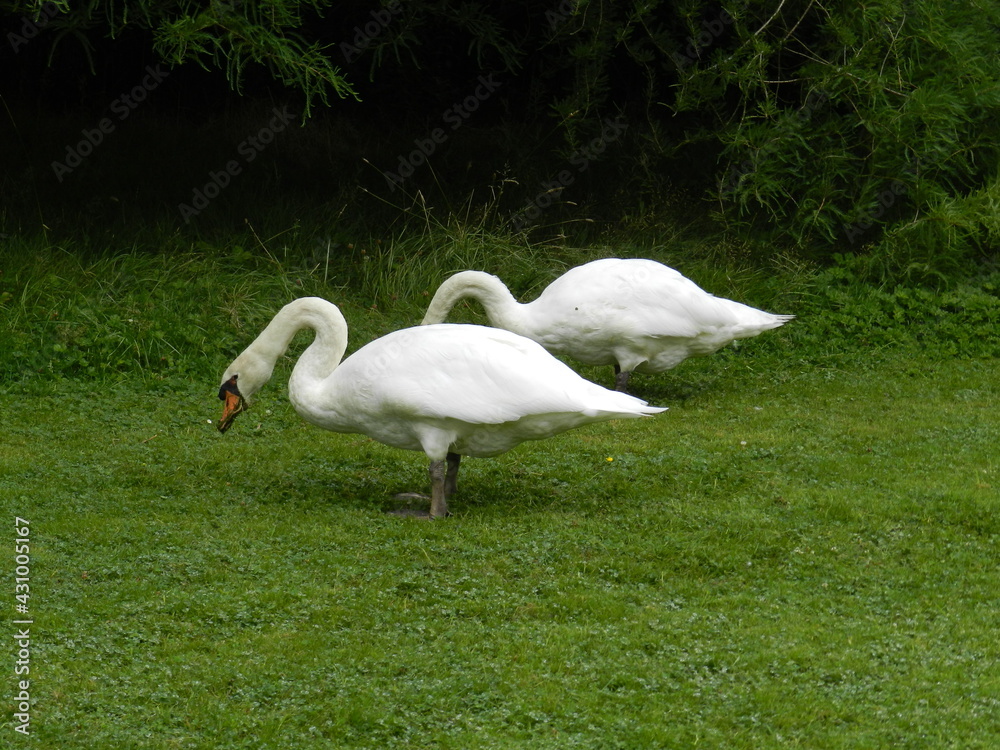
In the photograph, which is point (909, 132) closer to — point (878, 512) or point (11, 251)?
point (878, 512)

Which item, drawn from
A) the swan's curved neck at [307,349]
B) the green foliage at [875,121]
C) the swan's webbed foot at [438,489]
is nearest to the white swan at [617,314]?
the swan's curved neck at [307,349]

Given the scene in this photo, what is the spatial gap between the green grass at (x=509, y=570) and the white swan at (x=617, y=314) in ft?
1.76

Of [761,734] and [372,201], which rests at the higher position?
[372,201]

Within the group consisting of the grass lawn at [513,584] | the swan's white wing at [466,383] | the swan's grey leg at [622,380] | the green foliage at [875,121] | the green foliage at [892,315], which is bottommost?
the grass lawn at [513,584]

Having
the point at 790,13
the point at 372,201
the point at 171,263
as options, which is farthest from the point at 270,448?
the point at 790,13

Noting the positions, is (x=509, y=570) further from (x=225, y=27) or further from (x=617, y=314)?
(x=225, y=27)

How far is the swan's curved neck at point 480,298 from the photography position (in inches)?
317

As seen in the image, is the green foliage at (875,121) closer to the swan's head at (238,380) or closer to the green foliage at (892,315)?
the green foliage at (892,315)

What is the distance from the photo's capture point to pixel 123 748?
3.99m

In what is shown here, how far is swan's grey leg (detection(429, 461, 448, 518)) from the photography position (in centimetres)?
628

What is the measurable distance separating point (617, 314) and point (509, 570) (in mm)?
3200

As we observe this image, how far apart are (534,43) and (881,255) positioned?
4.56 metres

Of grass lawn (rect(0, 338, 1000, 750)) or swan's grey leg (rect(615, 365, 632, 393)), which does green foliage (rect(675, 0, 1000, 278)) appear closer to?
swan's grey leg (rect(615, 365, 632, 393))

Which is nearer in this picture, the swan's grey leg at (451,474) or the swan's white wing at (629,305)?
the swan's grey leg at (451,474)
